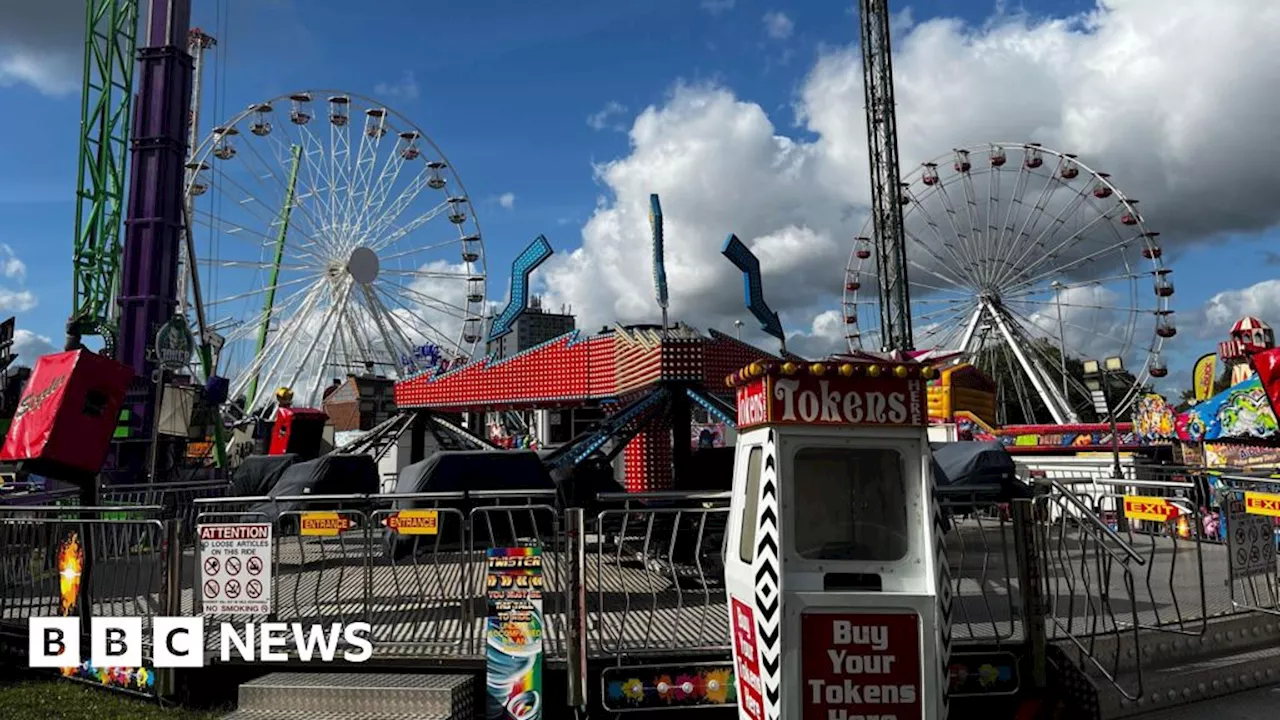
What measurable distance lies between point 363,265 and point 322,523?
104ft

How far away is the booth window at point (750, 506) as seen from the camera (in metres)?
Result: 4.58

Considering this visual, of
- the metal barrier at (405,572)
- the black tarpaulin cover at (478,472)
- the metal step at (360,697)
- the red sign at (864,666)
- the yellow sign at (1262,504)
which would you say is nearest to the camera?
the red sign at (864,666)

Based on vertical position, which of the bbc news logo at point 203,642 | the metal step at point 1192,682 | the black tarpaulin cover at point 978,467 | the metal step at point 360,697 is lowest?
the metal step at point 1192,682

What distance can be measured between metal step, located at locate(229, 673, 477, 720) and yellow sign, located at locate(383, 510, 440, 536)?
1.09 m

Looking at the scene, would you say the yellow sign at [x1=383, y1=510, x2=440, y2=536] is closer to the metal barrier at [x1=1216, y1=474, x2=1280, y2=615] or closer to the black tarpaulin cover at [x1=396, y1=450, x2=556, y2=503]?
the black tarpaulin cover at [x1=396, y1=450, x2=556, y2=503]

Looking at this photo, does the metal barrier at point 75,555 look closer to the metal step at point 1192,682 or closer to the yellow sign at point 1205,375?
the metal step at point 1192,682

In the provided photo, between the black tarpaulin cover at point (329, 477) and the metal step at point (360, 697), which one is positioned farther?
the black tarpaulin cover at point (329, 477)

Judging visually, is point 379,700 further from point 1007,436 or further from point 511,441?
point 511,441

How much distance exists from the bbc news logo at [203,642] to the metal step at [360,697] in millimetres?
199

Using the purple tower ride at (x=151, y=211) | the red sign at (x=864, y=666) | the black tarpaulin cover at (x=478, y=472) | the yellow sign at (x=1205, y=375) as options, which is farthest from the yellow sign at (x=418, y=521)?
the purple tower ride at (x=151, y=211)

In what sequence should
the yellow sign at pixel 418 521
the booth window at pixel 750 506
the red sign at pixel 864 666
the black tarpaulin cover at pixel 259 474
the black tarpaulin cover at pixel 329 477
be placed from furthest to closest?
the black tarpaulin cover at pixel 259 474, the black tarpaulin cover at pixel 329 477, the yellow sign at pixel 418 521, the booth window at pixel 750 506, the red sign at pixel 864 666

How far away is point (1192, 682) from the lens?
6133 millimetres

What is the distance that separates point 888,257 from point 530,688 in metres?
30.0

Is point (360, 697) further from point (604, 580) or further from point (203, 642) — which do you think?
point (604, 580)
